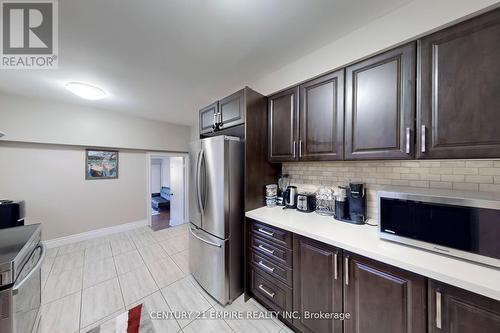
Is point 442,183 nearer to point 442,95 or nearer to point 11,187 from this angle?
point 442,95

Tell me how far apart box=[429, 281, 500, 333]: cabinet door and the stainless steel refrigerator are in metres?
1.43

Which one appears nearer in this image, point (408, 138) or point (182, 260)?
point (408, 138)

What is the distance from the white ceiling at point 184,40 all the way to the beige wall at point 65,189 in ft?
3.60

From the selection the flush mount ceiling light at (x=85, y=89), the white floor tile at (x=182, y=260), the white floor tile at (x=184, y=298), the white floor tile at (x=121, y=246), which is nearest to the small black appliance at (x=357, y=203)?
the white floor tile at (x=184, y=298)

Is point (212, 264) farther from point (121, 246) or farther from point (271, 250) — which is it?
point (121, 246)

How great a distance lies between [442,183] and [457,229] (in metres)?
0.48

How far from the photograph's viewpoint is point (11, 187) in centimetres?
268

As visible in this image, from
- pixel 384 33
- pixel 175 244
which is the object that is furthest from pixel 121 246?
pixel 384 33

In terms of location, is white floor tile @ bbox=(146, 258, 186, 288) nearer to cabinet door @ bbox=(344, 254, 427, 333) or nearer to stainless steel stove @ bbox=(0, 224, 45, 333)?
stainless steel stove @ bbox=(0, 224, 45, 333)

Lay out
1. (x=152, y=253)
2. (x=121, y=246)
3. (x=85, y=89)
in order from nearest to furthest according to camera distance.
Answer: (x=85, y=89), (x=152, y=253), (x=121, y=246)

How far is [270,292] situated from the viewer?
1601mm

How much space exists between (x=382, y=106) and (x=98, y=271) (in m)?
3.75

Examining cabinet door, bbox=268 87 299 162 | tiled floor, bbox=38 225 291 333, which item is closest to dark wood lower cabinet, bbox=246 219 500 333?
tiled floor, bbox=38 225 291 333

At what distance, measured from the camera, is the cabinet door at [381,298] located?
89cm
